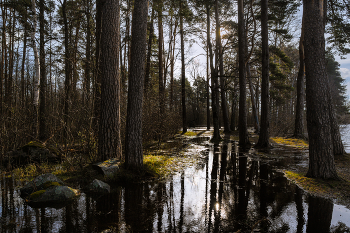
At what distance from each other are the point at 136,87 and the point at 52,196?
135 inches

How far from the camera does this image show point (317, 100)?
5602 millimetres

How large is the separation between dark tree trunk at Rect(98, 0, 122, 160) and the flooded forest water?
1.77 metres

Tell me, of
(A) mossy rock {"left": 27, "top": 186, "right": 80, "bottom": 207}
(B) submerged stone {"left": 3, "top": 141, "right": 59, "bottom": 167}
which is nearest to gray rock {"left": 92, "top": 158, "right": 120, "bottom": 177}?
(A) mossy rock {"left": 27, "top": 186, "right": 80, "bottom": 207}

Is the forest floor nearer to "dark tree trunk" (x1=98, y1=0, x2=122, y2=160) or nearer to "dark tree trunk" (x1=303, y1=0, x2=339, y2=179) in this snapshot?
"dark tree trunk" (x1=303, y1=0, x2=339, y2=179)

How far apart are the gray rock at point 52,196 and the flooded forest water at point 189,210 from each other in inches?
9.2

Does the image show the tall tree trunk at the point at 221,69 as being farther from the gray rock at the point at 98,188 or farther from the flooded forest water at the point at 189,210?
the gray rock at the point at 98,188

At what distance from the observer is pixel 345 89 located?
1651 inches

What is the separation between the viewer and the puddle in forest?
3.42 meters

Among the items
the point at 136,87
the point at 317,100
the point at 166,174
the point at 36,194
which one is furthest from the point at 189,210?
the point at 317,100

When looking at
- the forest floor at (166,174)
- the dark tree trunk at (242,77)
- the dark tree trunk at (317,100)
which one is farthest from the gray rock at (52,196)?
the dark tree trunk at (242,77)

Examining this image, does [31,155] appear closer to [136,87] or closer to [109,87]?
[109,87]

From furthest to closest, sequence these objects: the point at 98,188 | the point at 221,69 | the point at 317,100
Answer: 1. the point at 221,69
2. the point at 317,100
3. the point at 98,188

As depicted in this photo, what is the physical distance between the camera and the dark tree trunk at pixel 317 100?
557 centimetres

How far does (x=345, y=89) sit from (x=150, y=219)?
51997 millimetres
